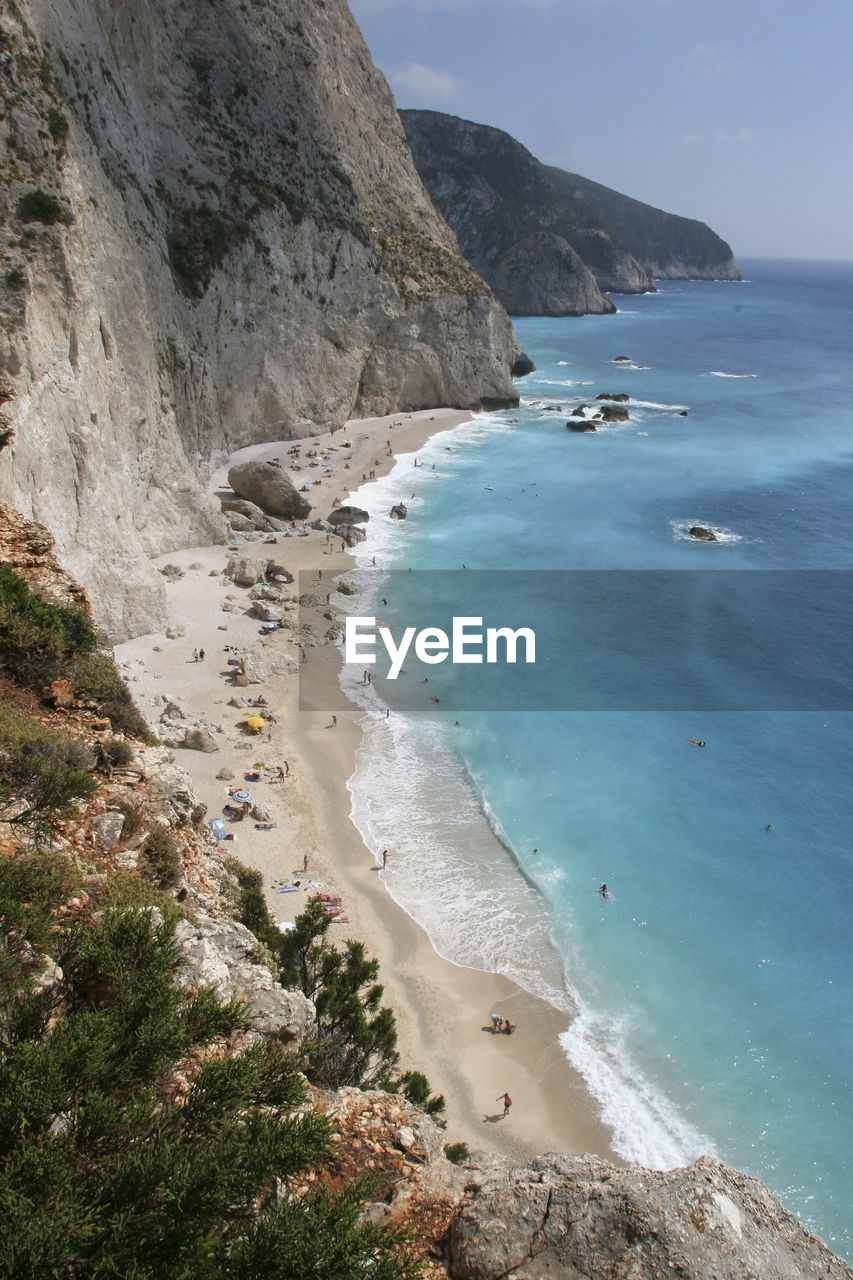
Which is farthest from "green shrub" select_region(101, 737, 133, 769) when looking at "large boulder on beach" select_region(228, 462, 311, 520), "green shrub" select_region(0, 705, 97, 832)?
"large boulder on beach" select_region(228, 462, 311, 520)

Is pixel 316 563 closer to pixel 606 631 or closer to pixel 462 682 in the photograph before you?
pixel 462 682

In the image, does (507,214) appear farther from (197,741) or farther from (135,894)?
(135,894)

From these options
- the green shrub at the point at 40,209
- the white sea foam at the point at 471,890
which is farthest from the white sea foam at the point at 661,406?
the green shrub at the point at 40,209

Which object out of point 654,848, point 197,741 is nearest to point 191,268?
point 197,741

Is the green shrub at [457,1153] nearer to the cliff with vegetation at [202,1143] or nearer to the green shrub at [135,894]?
the cliff with vegetation at [202,1143]

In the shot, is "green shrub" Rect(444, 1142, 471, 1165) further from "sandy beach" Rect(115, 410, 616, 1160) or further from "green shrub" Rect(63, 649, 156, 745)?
"green shrub" Rect(63, 649, 156, 745)

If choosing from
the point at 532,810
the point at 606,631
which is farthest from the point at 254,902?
the point at 606,631
